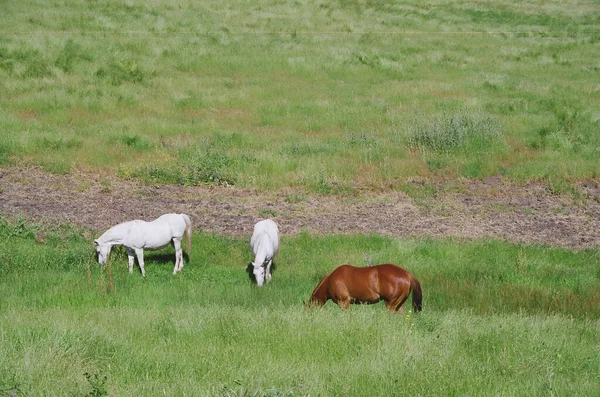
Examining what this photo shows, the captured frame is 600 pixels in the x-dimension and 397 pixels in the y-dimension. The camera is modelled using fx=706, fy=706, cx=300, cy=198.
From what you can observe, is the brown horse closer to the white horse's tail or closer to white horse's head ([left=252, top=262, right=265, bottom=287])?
white horse's head ([left=252, top=262, right=265, bottom=287])

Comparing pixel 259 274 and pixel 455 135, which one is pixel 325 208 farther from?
pixel 455 135

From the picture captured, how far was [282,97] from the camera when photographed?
2753cm

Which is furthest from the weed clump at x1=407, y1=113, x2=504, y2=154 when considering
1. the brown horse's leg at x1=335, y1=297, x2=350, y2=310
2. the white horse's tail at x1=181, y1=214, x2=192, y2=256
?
the brown horse's leg at x1=335, y1=297, x2=350, y2=310

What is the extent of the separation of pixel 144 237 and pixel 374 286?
Answer: 4802mm

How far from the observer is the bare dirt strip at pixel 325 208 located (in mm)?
15023

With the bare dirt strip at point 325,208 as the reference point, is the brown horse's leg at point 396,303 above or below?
above

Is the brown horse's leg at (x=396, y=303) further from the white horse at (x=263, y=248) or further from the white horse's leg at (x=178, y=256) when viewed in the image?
the white horse's leg at (x=178, y=256)

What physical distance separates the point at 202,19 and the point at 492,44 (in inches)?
712

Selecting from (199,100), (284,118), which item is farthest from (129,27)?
(284,118)

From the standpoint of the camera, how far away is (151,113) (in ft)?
81.7

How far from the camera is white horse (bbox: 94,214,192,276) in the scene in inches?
489

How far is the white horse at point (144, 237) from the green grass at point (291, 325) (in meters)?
0.30

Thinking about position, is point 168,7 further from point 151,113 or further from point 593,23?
point 593,23

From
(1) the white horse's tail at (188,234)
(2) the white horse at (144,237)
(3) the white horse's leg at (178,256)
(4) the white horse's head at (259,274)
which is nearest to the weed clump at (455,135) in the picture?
(1) the white horse's tail at (188,234)
